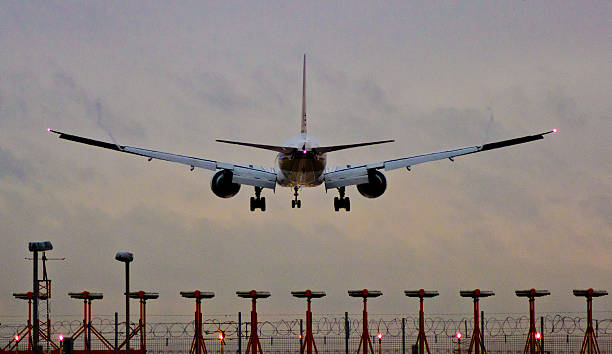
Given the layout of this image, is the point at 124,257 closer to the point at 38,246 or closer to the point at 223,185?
the point at 38,246

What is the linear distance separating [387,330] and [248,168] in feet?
52.5

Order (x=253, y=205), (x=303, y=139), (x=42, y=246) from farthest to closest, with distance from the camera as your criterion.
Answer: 1. (x=253, y=205)
2. (x=303, y=139)
3. (x=42, y=246)

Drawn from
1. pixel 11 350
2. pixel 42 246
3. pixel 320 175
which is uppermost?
pixel 320 175

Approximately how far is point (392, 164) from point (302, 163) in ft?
35.8

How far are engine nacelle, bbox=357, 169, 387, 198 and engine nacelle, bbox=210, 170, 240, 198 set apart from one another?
30.8 feet

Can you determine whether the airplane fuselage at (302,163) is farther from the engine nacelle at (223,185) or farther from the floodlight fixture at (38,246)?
the floodlight fixture at (38,246)

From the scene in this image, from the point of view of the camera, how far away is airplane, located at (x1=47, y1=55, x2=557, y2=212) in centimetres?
7688

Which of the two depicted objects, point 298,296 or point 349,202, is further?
point 349,202

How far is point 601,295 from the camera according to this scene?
7712cm

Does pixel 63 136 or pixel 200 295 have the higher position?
pixel 63 136

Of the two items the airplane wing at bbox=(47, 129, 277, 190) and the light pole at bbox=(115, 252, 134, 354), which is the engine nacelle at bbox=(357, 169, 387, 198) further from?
the light pole at bbox=(115, 252, 134, 354)

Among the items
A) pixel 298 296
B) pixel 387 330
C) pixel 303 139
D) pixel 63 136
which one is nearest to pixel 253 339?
pixel 298 296

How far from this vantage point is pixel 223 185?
8344 centimetres

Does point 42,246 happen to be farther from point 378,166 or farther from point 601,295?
point 601,295
